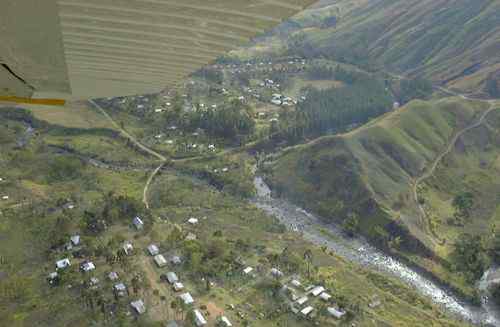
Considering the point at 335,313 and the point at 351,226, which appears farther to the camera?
the point at 351,226

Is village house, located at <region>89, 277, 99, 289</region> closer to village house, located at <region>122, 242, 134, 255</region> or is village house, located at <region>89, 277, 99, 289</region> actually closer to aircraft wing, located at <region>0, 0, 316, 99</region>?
village house, located at <region>122, 242, 134, 255</region>

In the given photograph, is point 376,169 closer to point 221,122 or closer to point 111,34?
point 221,122

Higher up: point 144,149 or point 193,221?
point 144,149

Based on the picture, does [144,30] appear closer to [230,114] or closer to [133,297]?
[133,297]

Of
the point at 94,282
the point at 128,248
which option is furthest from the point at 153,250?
the point at 94,282

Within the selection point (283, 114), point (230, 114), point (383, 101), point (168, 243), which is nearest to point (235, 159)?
point (230, 114)

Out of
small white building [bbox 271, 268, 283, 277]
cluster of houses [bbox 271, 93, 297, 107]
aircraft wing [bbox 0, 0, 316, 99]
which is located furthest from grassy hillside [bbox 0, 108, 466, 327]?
cluster of houses [bbox 271, 93, 297, 107]

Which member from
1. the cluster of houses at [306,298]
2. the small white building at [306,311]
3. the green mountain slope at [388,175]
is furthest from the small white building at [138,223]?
the green mountain slope at [388,175]

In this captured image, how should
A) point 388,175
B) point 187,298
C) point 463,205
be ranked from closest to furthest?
point 187,298
point 463,205
point 388,175

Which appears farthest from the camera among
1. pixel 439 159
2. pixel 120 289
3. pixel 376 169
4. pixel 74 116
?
pixel 74 116

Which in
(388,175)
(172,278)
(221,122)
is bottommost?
(172,278)
